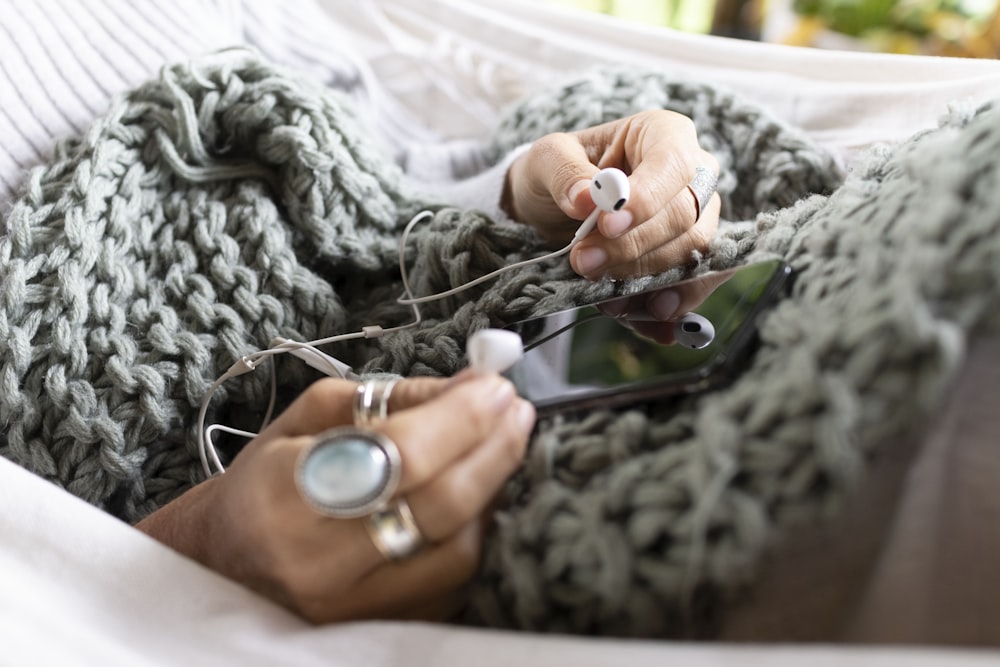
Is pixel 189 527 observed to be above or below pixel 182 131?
below

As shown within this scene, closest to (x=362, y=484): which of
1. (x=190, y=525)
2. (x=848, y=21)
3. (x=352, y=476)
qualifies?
(x=352, y=476)

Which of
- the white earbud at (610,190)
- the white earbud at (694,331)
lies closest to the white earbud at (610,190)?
the white earbud at (610,190)

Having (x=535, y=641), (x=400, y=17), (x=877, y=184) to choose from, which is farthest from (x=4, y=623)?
(x=400, y=17)

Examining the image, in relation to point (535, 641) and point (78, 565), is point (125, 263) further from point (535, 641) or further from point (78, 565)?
point (535, 641)

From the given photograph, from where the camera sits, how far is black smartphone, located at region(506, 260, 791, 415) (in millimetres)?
470

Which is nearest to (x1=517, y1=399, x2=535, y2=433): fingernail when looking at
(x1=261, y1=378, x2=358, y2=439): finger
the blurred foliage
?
(x1=261, y1=378, x2=358, y2=439): finger

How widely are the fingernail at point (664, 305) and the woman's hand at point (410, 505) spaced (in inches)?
6.0

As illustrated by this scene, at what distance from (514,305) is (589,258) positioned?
75 mm

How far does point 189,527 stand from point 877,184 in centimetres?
56

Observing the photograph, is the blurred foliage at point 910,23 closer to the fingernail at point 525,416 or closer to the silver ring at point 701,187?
the silver ring at point 701,187

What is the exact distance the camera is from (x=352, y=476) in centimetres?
41

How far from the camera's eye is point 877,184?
56 cm

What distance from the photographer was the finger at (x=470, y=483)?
0.42 metres

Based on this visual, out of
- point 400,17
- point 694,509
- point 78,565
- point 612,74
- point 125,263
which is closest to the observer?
point 694,509
